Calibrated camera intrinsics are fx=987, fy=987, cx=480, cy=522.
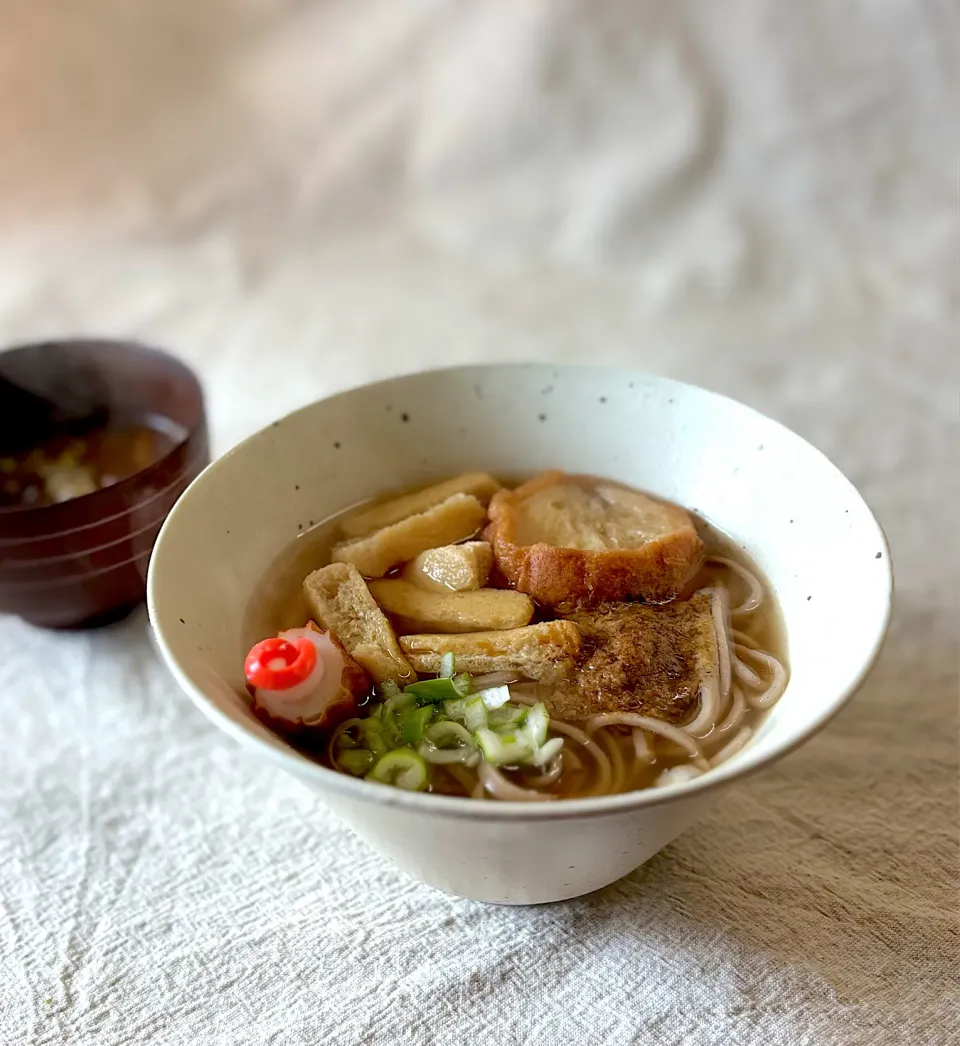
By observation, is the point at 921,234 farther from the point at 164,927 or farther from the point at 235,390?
the point at 164,927

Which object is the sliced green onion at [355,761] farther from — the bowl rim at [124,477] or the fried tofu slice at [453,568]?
the bowl rim at [124,477]

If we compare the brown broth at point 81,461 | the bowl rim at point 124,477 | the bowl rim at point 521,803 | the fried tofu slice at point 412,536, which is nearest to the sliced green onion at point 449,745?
the bowl rim at point 521,803

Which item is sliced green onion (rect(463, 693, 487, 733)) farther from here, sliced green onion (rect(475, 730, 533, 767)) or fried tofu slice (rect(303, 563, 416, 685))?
fried tofu slice (rect(303, 563, 416, 685))

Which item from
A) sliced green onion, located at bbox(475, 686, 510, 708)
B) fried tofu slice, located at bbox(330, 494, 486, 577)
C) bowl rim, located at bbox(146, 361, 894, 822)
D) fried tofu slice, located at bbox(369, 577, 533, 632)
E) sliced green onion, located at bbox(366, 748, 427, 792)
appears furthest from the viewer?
fried tofu slice, located at bbox(330, 494, 486, 577)

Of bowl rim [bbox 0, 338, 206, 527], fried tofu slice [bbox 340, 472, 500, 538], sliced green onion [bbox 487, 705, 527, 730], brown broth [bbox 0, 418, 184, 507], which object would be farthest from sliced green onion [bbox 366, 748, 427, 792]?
brown broth [bbox 0, 418, 184, 507]

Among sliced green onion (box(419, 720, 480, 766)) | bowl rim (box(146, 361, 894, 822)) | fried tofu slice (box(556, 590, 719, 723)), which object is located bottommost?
sliced green onion (box(419, 720, 480, 766))

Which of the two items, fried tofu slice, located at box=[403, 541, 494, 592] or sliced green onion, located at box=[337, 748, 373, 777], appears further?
fried tofu slice, located at box=[403, 541, 494, 592]
